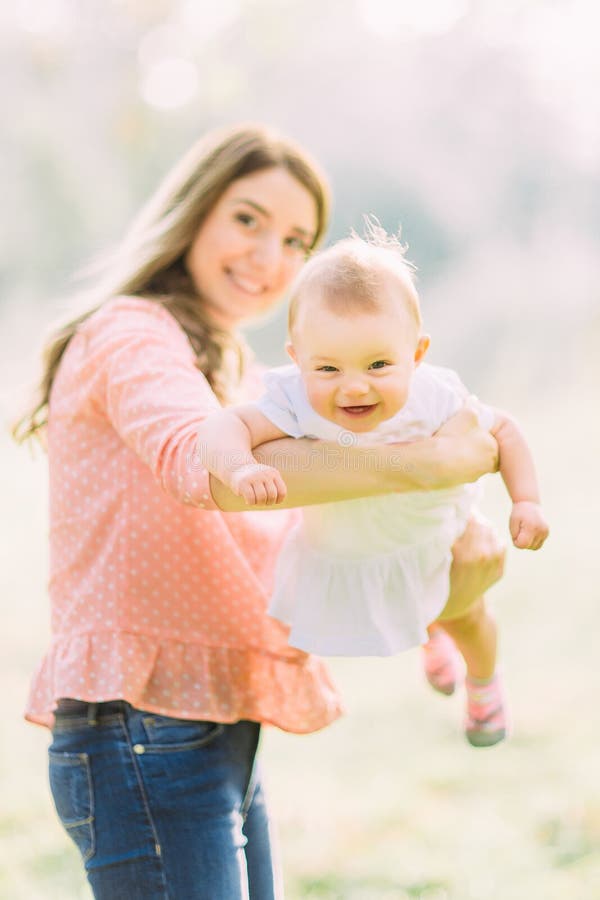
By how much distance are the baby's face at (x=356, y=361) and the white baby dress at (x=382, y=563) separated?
0.36 ft

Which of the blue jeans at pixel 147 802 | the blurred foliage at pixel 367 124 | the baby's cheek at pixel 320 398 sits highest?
the blurred foliage at pixel 367 124

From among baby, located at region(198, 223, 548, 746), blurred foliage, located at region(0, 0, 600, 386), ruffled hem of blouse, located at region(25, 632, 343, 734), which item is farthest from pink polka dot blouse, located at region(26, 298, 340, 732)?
blurred foliage, located at region(0, 0, 600, 386)

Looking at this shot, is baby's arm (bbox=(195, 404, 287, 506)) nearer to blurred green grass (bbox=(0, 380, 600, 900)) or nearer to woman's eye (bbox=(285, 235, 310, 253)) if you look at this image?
woman's eye (bbox=(285, 235, 310, 253))

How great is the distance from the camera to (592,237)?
1198 centimetres

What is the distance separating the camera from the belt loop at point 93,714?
1.58 m

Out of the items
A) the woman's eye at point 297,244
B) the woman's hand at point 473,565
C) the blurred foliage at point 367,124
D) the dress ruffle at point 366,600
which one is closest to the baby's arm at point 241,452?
the dress ruffle at point 366,600

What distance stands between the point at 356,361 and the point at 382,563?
34 cm

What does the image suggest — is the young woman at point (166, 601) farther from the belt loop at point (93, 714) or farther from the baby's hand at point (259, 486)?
the baby's hand at point (259, 486)

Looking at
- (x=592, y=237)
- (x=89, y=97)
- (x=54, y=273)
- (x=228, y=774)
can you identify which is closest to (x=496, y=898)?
(x=228, y=774)

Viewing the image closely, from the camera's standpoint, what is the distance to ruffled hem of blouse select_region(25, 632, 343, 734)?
1.58 meters

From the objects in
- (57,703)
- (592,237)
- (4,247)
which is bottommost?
(57,703)

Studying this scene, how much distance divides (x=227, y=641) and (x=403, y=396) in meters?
0.52

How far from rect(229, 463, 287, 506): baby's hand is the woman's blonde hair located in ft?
1.95

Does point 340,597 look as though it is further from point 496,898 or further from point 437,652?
point 496,898
